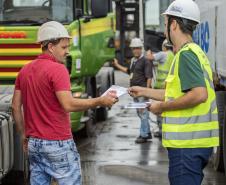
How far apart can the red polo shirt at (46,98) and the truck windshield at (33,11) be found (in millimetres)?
4941

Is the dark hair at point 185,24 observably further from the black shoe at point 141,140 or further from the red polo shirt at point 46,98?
the black shoe at point 141,140

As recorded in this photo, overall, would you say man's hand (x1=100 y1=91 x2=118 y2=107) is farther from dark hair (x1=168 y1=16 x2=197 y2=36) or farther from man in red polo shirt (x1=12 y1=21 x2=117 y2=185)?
dark hair (x1=168 y1=16 x2=197 y2=36)

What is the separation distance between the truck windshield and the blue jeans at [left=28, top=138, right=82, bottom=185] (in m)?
5.07

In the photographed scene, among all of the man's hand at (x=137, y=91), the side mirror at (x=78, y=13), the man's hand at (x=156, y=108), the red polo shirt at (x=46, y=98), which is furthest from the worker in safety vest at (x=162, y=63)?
the man's hand at (x=156, y=108)

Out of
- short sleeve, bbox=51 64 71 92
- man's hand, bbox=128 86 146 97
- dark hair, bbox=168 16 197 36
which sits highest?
dark hair, bbox=168 16 197 36

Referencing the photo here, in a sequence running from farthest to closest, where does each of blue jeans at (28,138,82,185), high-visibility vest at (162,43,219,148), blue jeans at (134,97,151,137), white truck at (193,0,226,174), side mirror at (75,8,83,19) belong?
blue jeans at (134,97,151,137), side mirror at (75,8,83,19), white truck at (193,0,226,174), blue jeans at (28,138,82,185), high-visibility vest at (162,43,219,148)

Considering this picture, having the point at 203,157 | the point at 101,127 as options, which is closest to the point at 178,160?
the point at 203,157

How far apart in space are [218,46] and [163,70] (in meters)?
3.75

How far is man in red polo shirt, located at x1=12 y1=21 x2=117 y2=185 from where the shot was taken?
4.82m

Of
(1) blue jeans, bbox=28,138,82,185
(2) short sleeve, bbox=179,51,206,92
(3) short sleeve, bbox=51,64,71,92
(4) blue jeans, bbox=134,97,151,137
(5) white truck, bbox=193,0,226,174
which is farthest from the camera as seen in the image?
(4) blue jeans, bbox=134,97,151,137

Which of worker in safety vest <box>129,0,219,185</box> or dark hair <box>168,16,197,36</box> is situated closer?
worker in safety vest <box>129,0,219,185</box>

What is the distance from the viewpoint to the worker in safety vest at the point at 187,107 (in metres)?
4.38

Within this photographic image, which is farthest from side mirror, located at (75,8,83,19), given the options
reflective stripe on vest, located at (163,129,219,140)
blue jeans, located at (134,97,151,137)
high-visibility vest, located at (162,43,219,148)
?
reflective stripe on vest, located at (163,129,219,140)

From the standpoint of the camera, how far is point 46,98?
16.0 ft
